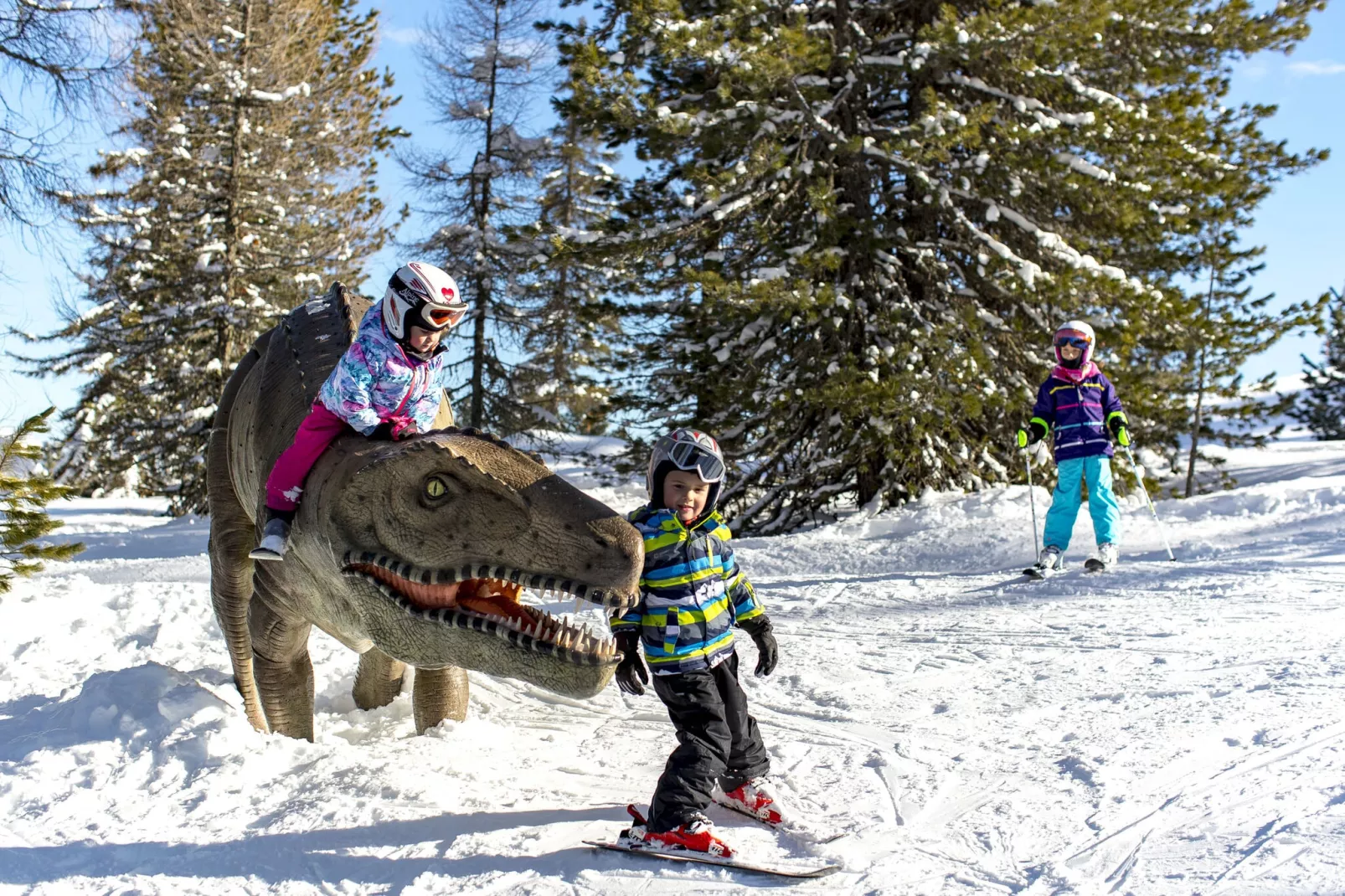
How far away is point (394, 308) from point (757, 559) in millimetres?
7266

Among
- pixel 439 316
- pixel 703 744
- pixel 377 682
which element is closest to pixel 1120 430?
pixel 703 744

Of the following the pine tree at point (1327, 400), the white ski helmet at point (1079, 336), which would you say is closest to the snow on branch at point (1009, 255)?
the white ski helmet at point (1079, 336)

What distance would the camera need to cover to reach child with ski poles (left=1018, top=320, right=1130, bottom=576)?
8.36 metres

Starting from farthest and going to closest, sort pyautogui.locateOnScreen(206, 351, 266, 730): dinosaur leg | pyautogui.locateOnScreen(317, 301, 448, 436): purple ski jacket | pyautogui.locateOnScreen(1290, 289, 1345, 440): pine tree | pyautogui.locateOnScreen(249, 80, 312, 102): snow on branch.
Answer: pyautogui.locateOnScreen(1290, 289, 1345, 440): pine tree < pyautogui.locateOnScreen(249, 80, 312, 102): snow on branch < pyautogui.locateOnScreen(206, 351, 266, 730): dinosaur leg < pyautogui.locateOnScreen(317, 301, 448, 436): purple ski jacket

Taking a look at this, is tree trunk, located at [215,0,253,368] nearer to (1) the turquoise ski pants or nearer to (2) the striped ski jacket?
(1) the turquoise ski pants

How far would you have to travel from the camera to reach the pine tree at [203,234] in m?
19.3

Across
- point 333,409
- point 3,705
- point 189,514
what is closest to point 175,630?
point 3,705

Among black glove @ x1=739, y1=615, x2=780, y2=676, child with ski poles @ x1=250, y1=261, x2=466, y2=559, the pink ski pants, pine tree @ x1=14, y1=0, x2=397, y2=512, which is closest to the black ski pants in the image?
black glove @ x1=739, y1=615, x2=780, y2=676

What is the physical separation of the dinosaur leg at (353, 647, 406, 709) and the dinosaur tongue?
7.69ft

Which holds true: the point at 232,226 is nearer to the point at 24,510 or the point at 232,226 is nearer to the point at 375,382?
the point at 24,510

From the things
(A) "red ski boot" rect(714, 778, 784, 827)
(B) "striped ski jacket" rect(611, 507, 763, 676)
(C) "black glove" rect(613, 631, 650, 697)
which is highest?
(B) "striped ski jacket" rect(611, 507, 763, 676)

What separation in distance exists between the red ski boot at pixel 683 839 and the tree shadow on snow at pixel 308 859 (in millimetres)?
175

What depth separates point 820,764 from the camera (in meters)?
4.23

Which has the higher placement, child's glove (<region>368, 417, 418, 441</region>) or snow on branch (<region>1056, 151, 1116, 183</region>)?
snow on branch (<region>1056, 151, 1116, 183</region>)
